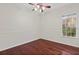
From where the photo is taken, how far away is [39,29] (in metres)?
1.78

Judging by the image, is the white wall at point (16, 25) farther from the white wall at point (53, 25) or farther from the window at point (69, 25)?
the window at point (69, 25)

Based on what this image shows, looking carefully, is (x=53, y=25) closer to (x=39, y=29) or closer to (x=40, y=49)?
(x=39, y=29)

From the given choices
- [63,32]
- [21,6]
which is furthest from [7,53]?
[63,32]

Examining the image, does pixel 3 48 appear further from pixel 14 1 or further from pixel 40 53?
pixel 14 1

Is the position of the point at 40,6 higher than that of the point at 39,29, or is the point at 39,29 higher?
the point at 40,6

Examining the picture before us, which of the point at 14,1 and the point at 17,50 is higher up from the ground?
the point at 14,1

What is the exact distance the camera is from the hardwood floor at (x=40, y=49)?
174cm

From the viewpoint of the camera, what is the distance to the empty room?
172 centimetres

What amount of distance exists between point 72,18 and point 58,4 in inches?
9.9

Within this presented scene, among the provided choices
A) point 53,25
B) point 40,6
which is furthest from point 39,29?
point 40,6

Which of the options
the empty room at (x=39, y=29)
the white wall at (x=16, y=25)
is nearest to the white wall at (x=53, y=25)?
the empty room at (x=39, y=29)

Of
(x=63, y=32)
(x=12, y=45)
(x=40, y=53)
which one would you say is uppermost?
(x=63, y=32)

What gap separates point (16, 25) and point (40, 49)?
44cm

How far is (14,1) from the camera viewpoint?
5.68ft
